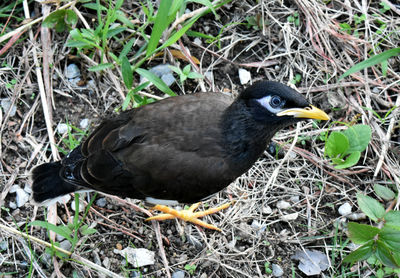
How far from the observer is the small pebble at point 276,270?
4.29 metres

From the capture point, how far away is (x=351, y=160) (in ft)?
14.7

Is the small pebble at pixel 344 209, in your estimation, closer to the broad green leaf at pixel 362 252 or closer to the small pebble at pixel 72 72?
the broad green leaf at pixel 362 252

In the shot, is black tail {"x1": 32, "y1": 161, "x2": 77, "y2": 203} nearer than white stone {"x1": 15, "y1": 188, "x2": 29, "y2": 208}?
Yes

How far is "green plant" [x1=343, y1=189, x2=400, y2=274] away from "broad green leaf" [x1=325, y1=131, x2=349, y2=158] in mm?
585

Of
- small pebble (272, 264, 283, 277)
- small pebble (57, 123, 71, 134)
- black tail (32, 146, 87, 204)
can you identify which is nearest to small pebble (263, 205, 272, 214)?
small pebble (272, 264, 283, 277)

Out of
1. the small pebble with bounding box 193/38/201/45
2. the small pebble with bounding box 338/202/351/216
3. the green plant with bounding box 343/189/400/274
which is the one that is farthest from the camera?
the small pebble with bounding box 193/38/201/45

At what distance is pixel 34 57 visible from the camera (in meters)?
5.03

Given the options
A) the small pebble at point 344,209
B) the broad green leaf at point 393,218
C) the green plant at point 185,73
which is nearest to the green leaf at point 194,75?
the green plant at point 185,73

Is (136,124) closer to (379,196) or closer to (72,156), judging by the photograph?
(72,156)

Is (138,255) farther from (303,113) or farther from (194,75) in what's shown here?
(303,113)

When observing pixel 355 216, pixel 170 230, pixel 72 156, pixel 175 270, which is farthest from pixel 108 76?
pixel 355 216

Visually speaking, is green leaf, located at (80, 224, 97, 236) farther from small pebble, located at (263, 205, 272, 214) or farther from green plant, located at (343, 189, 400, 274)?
green plant, located at (343, 189, 400, 274)

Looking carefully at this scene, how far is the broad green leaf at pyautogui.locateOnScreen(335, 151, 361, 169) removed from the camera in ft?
14.6

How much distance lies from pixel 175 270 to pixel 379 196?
186 centimetres
